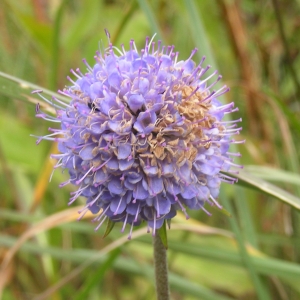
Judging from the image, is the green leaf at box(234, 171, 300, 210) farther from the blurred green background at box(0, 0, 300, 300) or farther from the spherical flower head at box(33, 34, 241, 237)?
the blurred green background at box(0, 0, 300, 300)

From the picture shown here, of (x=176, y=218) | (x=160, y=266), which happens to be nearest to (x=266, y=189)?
(x=160, y=266)

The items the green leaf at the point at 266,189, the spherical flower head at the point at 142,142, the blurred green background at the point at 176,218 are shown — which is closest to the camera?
the spherical flower head at the point at 142,142

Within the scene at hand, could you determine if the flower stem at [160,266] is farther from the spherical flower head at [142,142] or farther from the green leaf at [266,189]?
the green leaf at [266,189]

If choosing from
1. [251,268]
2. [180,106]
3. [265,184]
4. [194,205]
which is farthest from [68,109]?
[251,268]

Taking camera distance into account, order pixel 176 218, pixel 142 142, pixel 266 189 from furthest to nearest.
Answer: pixel 176 218 < pixel 266 189 < pixel 142 142

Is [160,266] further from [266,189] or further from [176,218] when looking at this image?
[176,218]

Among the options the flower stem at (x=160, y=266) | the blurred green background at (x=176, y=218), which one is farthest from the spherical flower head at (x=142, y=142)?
the blurred green background at (x=176, y=218)

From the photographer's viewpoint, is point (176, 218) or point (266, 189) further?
point (176, 218)
